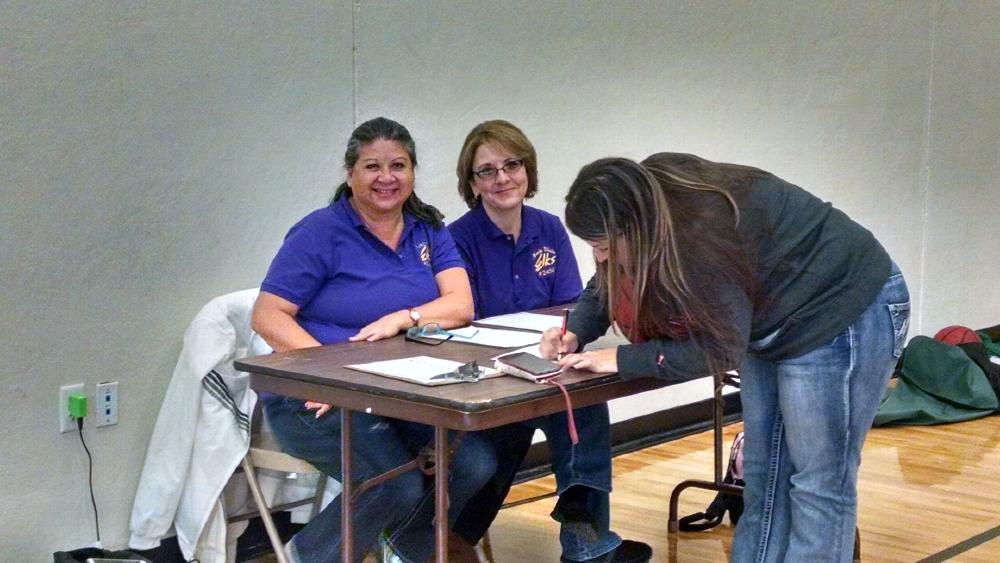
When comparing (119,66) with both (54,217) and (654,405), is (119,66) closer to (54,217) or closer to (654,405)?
(54,217)

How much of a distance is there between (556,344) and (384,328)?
0.50m

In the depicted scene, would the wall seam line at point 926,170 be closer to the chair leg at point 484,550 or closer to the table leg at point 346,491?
the chair leg at point 484,550

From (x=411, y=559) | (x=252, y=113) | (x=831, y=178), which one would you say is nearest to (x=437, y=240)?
(x=252, y=113)

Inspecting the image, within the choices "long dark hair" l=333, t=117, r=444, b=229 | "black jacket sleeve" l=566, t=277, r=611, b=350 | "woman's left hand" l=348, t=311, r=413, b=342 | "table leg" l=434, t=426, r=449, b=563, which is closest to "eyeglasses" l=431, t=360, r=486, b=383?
"table leg" l=434, t=426, r=449, b=563

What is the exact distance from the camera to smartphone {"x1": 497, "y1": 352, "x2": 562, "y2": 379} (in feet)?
7.50

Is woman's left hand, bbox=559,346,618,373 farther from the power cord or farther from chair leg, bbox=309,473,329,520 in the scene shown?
the power cord

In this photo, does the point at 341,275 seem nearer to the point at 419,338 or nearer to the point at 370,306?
the point at 370,306

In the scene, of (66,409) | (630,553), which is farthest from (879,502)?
(66,409)

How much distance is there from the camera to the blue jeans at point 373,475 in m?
2.61

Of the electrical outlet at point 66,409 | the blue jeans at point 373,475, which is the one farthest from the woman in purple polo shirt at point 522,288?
the electrical outlet at point 66,409

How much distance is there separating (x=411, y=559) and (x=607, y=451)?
61 centimetres

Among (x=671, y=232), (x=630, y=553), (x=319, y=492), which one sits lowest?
(x=630, y=553)

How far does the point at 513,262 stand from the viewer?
133 inches

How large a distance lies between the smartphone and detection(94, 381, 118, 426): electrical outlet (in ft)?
3.83
